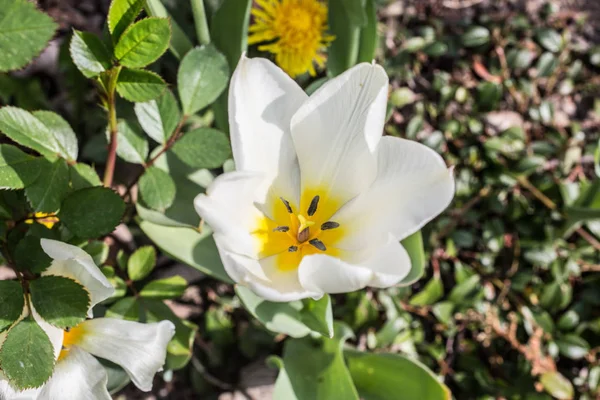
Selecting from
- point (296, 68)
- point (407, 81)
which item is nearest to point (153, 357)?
point (296, 68)

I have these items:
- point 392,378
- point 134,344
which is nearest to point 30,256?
point 134,344

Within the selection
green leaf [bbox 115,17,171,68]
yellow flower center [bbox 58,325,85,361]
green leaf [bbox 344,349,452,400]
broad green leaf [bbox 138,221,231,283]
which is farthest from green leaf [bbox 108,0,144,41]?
green leaf [bbox 344,349,452,400]

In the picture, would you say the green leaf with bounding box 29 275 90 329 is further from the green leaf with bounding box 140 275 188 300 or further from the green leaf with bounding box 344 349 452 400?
the green leaf with bounding box 344 349 452 400

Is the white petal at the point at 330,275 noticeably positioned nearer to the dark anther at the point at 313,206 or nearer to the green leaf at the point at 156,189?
the dark anther at the point at 313,206

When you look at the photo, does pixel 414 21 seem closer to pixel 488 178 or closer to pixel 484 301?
pixel 488 178

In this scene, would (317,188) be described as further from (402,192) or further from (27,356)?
(27,356)

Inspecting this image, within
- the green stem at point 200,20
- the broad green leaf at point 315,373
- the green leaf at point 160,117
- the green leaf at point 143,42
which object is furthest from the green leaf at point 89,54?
the broad green leaf at point 315,373
